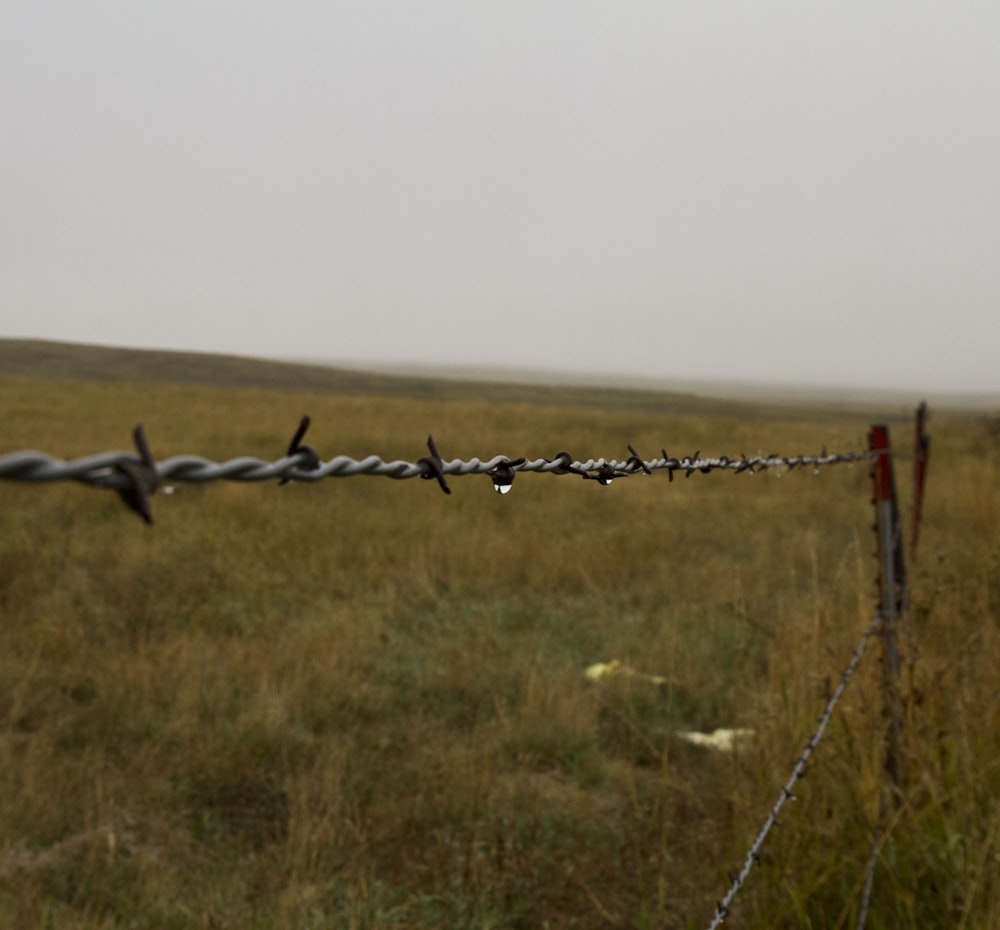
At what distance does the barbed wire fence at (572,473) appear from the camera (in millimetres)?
599

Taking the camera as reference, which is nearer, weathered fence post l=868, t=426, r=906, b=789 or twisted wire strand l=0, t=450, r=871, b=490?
twisted wire strand l=0, t=450, r=871, b=490

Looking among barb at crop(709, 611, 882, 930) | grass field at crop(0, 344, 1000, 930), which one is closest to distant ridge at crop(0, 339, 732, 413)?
grass field at crop(0, 344, 1000, 930)

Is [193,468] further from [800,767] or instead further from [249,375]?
[249,375]

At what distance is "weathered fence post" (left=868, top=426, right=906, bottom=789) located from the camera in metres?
2.29

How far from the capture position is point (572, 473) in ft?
5.17

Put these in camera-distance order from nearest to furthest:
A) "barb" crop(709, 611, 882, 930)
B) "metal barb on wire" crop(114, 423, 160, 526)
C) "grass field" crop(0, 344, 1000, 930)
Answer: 1. "metal barb on wire" crop(114, 423, 160, 526)
2. "barb" crop(709, 611, 882, 930)
3. "grass field" crop(0, 344, 1000, 930)

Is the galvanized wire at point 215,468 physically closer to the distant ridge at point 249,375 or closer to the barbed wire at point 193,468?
the barbed wire at point 193,468

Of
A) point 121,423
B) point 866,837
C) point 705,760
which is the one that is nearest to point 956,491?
point 705,760

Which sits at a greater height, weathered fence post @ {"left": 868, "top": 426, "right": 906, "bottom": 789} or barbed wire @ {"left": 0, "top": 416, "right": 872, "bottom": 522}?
barbed wire @ {"left": 0, "top": 416, "right": 872, "bottom": 522}

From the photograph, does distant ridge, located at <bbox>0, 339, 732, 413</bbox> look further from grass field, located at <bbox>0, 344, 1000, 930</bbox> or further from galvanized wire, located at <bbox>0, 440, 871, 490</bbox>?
galvanized wire, located at <bbox>0, 440, 871, 490</bbox>

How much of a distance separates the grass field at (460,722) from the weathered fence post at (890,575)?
2.5 inches

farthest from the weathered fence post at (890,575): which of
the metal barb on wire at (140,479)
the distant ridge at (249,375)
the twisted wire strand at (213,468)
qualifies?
the distant ridge at (249,375)

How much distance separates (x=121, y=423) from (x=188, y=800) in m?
14.1

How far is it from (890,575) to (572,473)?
4.50 feet
